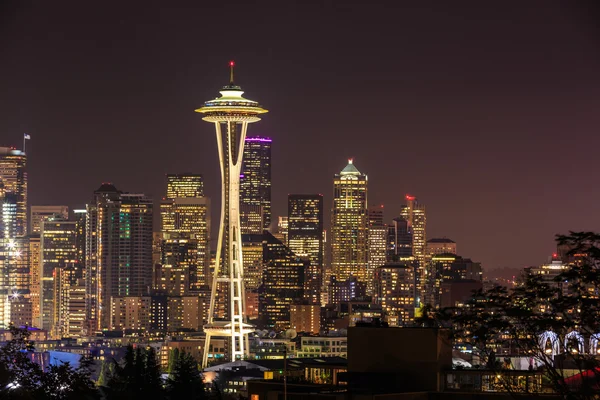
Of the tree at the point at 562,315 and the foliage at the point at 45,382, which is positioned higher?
the tree at the point at 562,315

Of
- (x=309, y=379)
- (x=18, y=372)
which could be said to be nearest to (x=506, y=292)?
(x=309, y=379)

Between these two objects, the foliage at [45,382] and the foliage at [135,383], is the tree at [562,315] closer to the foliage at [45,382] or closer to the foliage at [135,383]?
the foliage at [45,382]

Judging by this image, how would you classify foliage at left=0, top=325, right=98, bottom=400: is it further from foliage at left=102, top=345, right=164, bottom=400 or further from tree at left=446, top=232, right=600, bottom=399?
tree at left=446, top=232, right=600, bottom=399

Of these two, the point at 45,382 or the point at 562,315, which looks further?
the point at 45,382

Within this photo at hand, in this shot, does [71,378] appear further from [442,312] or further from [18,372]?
[442,312]

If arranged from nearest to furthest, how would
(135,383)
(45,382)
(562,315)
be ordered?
(562,315), (45,382), (135,383)

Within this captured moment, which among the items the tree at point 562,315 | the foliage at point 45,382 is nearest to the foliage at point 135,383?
the foliage at point 45,382

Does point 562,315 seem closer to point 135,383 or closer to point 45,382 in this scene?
point 45,382

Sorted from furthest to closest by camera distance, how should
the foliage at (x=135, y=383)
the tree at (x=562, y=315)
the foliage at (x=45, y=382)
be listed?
the foliage at (x=135, y=383), the foliage at (x=45, y=382), the tree at (x=562, y=315)

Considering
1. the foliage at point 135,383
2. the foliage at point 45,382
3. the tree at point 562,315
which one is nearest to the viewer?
the tree at point 562,315

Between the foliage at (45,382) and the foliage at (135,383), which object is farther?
the foliage at (135,383)

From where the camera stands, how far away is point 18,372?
230ft

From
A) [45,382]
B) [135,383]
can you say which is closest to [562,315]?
[45,382]

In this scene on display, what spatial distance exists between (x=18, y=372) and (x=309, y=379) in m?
12.2
